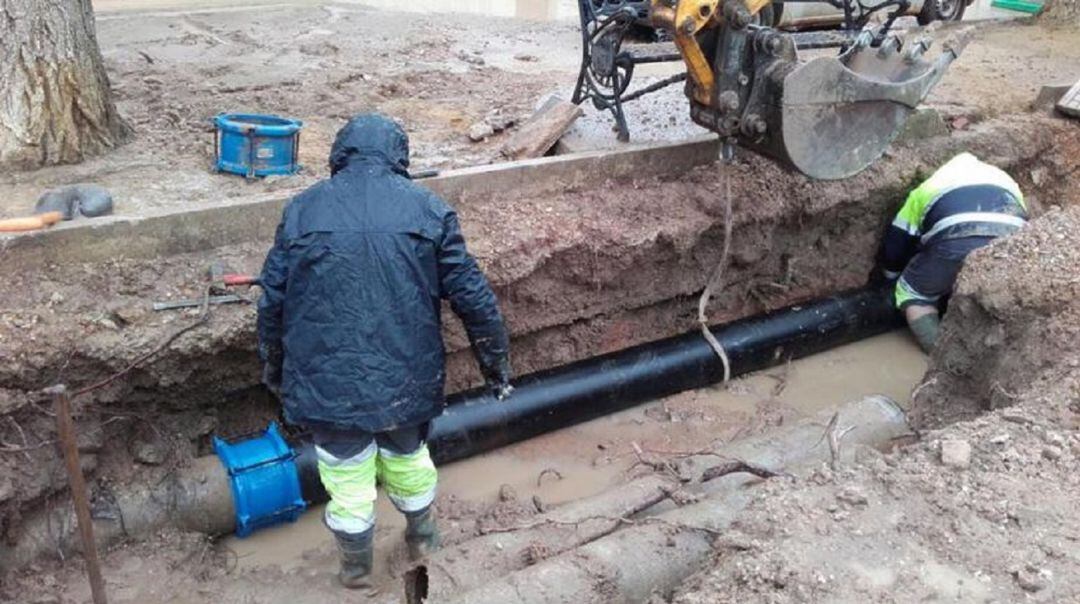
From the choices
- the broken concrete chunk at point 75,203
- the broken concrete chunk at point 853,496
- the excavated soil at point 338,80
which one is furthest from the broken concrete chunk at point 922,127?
the broken concrete chunk at point 75,203

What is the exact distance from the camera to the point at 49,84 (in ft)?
16.8

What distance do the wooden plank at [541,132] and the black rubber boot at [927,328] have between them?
2.51m

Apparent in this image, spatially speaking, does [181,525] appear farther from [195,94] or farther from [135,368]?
[195,94]

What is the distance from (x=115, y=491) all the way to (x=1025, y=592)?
3.56 m

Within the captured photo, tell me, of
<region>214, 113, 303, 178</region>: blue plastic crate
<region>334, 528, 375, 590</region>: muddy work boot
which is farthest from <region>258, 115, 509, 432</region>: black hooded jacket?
<region>214, 113, 303, 178</region>: blue plastic crate

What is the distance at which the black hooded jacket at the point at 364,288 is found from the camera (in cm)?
352

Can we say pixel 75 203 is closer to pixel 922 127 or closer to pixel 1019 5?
pixel 922 127

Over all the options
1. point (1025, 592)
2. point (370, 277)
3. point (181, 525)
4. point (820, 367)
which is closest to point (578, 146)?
point (820, 367)

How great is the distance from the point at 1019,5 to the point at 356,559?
10.9m

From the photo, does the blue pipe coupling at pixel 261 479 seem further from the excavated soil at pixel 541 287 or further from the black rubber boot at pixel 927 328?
the black rubber boot at pixel 927 328

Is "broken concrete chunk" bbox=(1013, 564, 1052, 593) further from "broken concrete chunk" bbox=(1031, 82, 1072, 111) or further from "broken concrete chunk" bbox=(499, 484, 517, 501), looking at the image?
"broken concrete chunk" bbox=(1031, 82, 1072, 111)

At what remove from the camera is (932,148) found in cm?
664

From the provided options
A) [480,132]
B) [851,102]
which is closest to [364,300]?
[480,132]

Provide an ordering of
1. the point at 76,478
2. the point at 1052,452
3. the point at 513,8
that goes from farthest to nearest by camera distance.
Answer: the point at 513,8 < the point at 76,478 < the point at 1052,452
